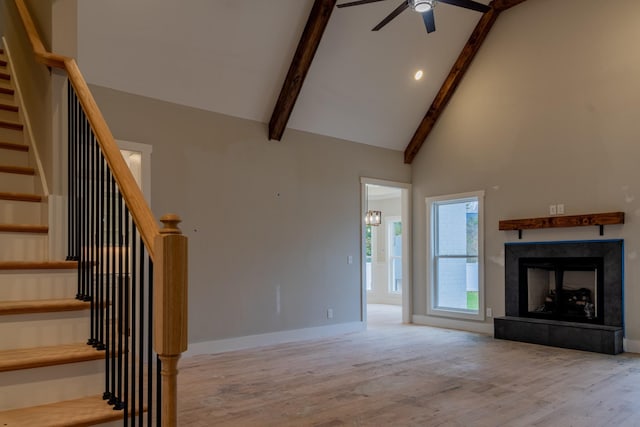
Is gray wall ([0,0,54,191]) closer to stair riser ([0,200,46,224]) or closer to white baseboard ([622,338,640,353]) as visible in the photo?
stair riser ([0,200,46,224])

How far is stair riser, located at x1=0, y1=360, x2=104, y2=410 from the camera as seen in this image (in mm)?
2021

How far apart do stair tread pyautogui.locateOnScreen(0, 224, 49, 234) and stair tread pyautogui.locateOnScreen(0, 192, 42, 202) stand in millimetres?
316

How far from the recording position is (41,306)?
7.39 ft

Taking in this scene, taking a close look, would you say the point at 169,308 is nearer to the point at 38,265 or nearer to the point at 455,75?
the point at 38,265

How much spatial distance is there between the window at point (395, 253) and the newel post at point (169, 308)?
33.0 feet

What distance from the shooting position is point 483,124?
7.19 meters

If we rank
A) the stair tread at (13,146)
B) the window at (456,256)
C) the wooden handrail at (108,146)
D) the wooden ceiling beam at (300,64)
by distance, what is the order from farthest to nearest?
1. the window at (456,256)
2. the wooden ceiling beam at (300,64)
3. the stair tread at (13,146)
4. the wooden handrail at (108,146)

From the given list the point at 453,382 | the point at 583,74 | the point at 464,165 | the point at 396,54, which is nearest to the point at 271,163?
the point at 396,54

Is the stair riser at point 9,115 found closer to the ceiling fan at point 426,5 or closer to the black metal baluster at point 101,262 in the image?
the black metal baluster at point 101,262

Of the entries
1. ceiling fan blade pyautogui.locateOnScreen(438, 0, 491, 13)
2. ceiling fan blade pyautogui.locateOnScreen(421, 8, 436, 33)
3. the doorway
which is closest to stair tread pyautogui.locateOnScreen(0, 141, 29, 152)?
ceiling fan blade pyautogui.locateOnScreen(421, 8, 436, 33)

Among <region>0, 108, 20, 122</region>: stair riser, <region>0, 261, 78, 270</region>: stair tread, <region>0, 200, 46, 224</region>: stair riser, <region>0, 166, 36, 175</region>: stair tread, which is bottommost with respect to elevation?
<region>0, 261, 78, 270</region>: stair tread

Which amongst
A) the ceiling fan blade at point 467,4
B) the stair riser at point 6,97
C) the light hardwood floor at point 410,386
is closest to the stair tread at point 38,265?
the light hardwood floor at point 410,386

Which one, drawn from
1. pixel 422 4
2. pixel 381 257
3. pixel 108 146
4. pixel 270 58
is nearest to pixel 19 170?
pixel 108 146

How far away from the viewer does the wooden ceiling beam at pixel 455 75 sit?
692 centimetres
